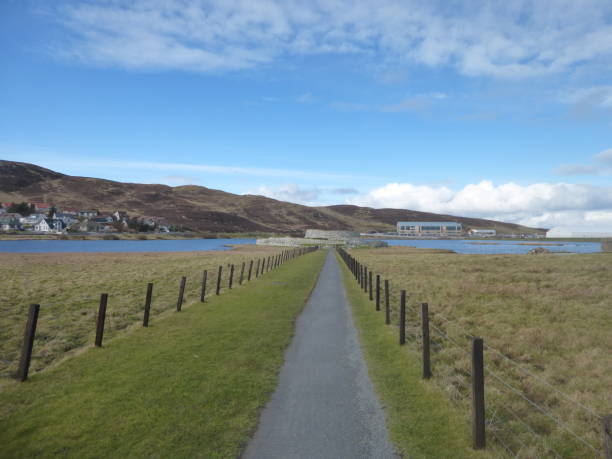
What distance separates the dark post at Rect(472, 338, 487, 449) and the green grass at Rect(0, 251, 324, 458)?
133 inches

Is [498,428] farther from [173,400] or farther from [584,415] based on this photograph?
Result: [173,400]

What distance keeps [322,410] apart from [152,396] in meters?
3.22

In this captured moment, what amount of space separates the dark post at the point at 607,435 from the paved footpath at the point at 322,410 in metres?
2.62

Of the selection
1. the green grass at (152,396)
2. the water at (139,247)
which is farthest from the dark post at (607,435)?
the water at (139,247)

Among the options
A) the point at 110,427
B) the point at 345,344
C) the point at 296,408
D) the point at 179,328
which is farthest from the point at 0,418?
the point at 345,344

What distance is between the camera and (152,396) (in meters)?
7.50

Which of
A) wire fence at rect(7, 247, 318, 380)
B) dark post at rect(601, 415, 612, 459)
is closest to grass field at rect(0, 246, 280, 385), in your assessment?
wire fence at rect(7, 247, 318, 380)

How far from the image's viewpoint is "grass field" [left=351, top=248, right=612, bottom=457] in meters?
6.90

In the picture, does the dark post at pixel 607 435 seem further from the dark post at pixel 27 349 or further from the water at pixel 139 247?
the water at pixel 139 247

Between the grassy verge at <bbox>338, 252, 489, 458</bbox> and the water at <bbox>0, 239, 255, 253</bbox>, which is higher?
the grassy verge at <bbox>338, 252, 489, 458</bbox>

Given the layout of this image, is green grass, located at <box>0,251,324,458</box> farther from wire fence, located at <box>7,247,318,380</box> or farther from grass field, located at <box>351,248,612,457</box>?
grass field, located at <box>351,248,612,457</box>

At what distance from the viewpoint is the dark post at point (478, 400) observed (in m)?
5.91

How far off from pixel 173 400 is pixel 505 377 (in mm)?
7710

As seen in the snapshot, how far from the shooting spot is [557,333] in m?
13.6
